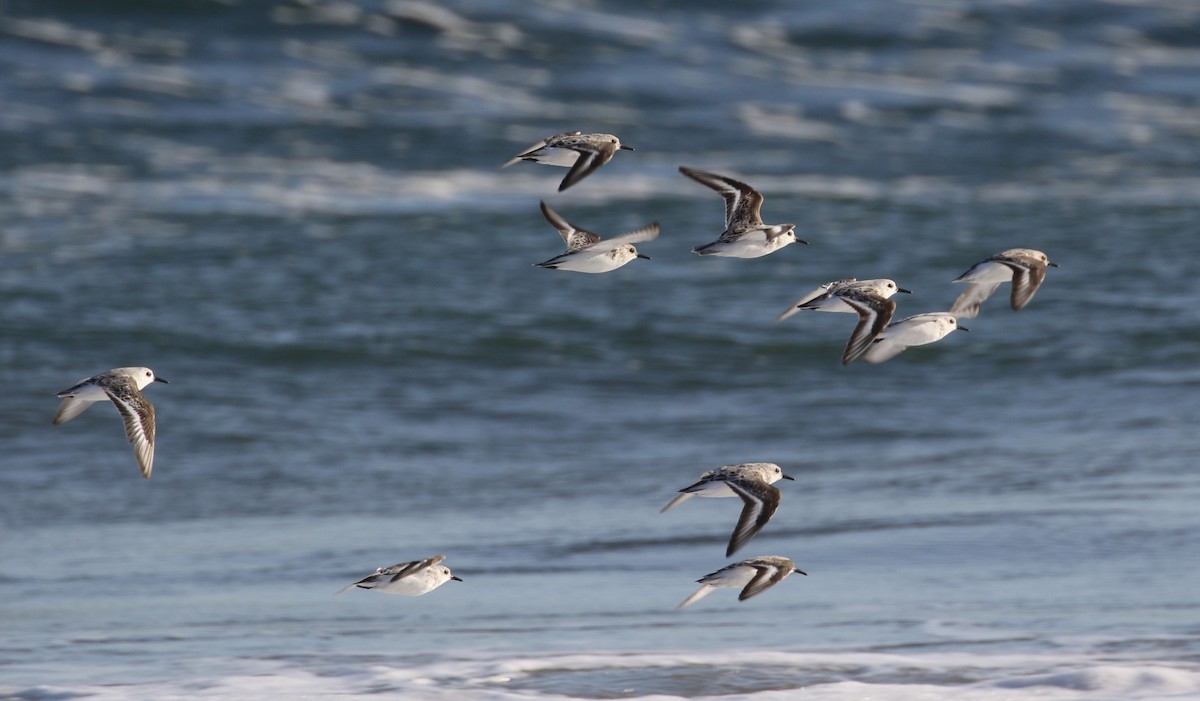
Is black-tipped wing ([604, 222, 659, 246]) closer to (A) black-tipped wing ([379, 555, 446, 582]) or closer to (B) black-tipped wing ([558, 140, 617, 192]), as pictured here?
(B) black-tipped wing ([558, 140, 617, 192])

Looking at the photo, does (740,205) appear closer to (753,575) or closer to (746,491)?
(746,491)

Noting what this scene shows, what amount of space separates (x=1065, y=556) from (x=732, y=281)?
8.13m

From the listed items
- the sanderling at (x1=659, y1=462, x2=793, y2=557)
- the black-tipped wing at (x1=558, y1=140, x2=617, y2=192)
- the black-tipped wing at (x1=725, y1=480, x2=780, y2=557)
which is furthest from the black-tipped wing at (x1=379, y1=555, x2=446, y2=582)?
the black-tipped wing at (x1=558, y1=140, x2=617, y2=192)

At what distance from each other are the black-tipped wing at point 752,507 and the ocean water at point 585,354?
87cm

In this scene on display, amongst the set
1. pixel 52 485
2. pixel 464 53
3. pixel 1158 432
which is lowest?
pixel 52 485

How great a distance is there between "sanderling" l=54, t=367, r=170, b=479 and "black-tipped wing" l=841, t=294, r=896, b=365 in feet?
7.74

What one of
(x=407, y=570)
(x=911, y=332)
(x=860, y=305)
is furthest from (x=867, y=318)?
(x=407, y=570)

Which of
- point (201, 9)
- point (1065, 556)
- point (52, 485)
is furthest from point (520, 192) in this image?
point (1065, 556)

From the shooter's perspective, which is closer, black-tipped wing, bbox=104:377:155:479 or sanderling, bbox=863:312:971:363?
black-tipped wing, bbox=104:377:155:479

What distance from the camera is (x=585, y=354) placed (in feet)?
43.7

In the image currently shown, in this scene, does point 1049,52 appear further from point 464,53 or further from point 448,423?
point 448,423

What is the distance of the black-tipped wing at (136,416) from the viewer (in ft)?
17.5

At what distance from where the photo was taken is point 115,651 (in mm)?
6551

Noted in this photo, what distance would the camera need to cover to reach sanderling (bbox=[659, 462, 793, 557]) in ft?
16.3
